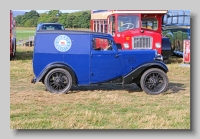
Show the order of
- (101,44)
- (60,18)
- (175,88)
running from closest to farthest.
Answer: (101,44), (60,18), (175,88)

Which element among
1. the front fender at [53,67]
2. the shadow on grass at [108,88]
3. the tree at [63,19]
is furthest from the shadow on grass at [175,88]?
the tree at [63,19]

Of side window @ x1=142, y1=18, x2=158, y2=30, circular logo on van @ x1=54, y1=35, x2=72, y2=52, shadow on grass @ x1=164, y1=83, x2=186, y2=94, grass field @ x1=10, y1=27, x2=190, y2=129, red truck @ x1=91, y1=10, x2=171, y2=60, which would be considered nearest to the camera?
grass field @ x1=10, y1=27, x2=190, y2=129

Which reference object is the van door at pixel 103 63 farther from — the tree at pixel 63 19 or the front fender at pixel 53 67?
the tree at pixel 63 19

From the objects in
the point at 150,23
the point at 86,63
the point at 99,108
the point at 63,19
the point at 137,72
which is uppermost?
the point at 150,23

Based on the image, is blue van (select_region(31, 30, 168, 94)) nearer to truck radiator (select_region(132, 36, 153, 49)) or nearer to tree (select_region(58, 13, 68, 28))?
tree (select_region(58, 13, 68, 28))

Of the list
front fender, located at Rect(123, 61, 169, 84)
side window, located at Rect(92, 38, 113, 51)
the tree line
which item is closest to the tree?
the tree line

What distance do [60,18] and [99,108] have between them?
2117 millimetres

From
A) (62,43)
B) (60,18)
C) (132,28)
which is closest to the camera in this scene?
(62,43)

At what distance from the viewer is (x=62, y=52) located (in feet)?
26.5

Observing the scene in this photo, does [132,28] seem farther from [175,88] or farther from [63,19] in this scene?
[63,19]

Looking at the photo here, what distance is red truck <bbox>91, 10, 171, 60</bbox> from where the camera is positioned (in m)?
10.7

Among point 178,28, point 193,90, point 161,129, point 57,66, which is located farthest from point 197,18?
point 178,28

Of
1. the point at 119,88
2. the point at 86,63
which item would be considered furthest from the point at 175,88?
the point at 86,63

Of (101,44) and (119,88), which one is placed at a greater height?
(101,44)
